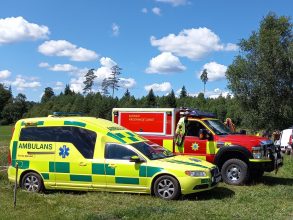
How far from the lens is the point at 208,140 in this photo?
1409 cm

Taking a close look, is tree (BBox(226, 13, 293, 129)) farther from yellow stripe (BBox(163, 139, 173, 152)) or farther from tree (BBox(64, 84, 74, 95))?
tree (BBox(64, 84, 74, 95))

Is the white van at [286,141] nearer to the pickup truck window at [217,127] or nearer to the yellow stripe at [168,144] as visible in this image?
the pickup truck window at [217,127]

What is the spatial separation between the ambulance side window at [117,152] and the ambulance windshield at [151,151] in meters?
0.27

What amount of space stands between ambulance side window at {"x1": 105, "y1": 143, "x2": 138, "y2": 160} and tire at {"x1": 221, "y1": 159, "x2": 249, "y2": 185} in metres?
3.66

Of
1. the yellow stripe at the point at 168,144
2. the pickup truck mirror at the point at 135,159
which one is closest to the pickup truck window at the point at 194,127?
the yellow stripe at the point at 168,144

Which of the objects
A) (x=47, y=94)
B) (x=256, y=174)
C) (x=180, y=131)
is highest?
(x=47, y=94)

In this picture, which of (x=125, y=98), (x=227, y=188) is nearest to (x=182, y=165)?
(x=227, y=188)

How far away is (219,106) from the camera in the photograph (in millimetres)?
105688

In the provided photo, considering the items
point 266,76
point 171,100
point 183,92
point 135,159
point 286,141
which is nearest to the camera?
point 135,159

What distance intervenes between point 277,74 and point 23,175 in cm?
3365

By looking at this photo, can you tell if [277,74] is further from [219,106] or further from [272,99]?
[219,106]

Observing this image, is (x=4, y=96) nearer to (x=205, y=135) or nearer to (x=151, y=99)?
(x=151, y=99)

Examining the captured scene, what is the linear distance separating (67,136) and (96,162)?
1.16 m

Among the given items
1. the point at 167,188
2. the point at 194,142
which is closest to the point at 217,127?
the point at 194,142
